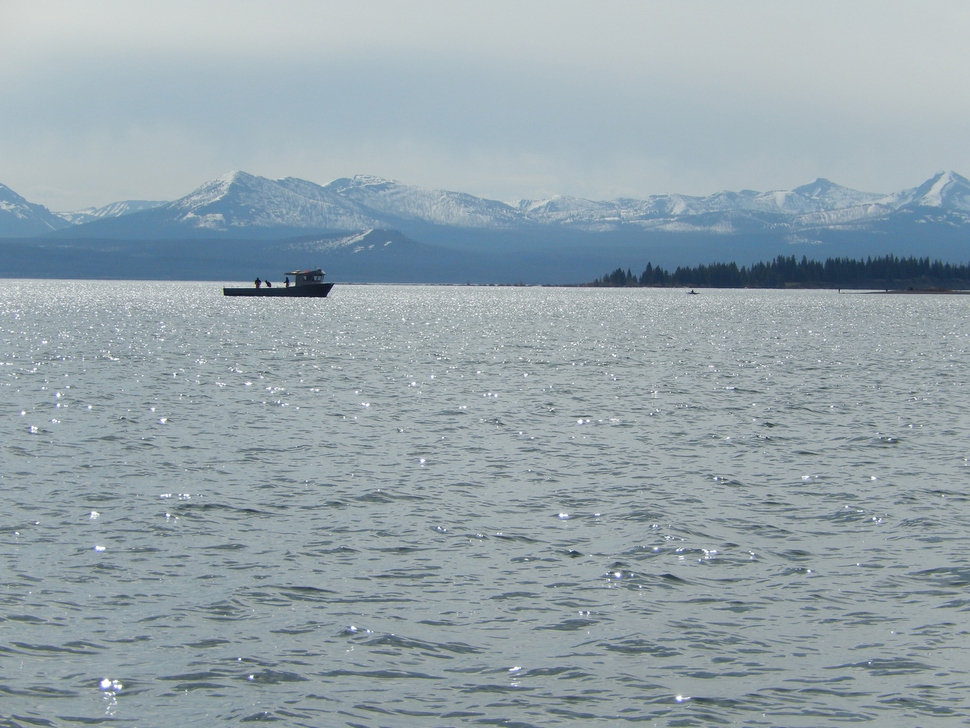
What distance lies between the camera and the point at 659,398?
178 ft

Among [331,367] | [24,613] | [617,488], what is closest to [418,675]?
[24,613]

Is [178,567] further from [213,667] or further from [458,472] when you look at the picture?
[458,472]

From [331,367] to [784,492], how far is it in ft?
150

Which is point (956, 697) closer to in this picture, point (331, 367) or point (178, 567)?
point (178, 567)

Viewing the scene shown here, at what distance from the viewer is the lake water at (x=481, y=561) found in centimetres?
1567

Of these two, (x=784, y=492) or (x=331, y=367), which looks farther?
(x=331, y=367)

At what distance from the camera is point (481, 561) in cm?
2252

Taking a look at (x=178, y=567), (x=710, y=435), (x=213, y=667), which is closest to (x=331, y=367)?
(x=710, y=435)

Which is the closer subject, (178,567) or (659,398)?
(178,567)

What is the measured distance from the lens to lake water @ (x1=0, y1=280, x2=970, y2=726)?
1567 centimetres

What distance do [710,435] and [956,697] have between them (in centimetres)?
2591

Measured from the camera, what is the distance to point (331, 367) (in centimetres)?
7150

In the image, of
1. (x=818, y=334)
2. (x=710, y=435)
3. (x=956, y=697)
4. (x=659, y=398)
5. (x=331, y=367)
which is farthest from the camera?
(x=818, y=334)

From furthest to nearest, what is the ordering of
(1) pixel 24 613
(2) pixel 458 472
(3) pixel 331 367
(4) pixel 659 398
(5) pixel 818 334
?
(5) pixel 818 334 → (3) pixel 331 367 → (4) pixel 659 398 → (2) pixel 458 472 → (1) pixel 24 613
